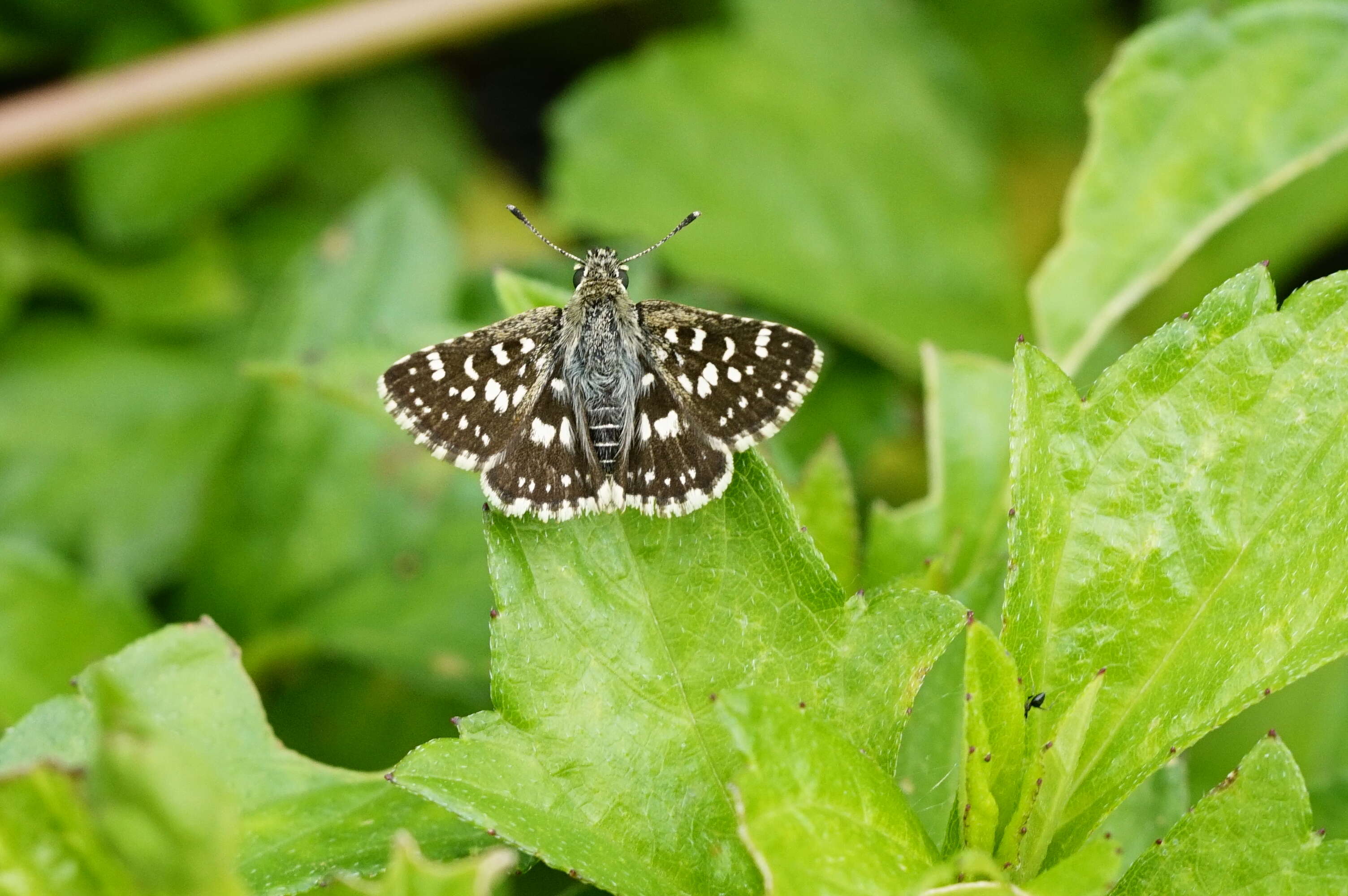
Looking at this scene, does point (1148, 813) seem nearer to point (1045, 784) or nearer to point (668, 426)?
point (1045, 784)

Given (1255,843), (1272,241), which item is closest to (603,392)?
(1255,843)

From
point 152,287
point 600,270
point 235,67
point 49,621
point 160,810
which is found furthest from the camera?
point 152,287

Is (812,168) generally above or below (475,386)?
above

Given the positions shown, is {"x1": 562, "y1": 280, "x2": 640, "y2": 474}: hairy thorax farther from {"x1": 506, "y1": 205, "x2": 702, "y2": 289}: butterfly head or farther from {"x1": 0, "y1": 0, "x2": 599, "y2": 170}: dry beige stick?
{"x1": 0, "y1": 0, "x2": 599, "y2": 170}: dry beige stick

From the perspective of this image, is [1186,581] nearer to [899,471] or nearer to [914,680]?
[914,680]

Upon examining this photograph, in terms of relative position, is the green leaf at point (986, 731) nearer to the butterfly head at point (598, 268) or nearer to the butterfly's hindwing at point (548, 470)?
the butterfly's hindwing at point (548, 470)
